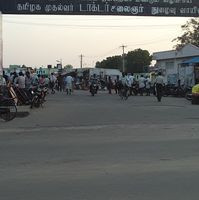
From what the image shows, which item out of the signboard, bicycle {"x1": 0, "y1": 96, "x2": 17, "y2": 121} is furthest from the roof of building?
bicycle {"x1": 0, "y1": 96, "x2": 17, "y2": 121}

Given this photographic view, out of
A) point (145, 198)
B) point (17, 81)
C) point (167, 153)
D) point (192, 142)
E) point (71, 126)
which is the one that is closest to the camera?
point (145, 198)

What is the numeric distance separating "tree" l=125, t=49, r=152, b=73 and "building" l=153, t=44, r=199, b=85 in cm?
5617

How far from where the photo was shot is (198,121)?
66.8 ft

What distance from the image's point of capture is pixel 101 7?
1325 inches

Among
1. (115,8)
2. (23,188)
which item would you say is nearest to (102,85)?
(115,8)

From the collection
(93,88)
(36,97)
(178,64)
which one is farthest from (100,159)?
(178,64)

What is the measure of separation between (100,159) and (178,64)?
46761mm

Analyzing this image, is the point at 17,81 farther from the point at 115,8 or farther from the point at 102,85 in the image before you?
the point at 102,85

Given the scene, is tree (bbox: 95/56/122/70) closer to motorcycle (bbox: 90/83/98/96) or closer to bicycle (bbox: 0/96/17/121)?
motorcycle (bbox: 90/83/98/96)

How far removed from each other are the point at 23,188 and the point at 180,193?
Answer: 2.31m

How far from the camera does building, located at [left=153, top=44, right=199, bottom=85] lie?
163 ft

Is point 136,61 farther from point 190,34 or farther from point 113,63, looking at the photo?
point 190,34

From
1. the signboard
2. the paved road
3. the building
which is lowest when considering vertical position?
the paved road

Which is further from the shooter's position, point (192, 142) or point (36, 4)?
point (36, 4)
